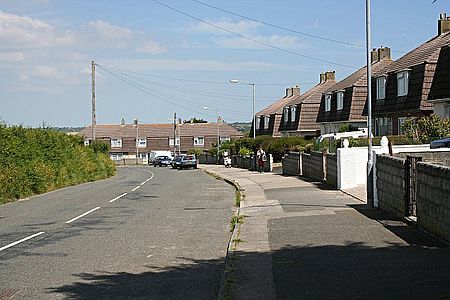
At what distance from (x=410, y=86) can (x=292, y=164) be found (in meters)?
8.76

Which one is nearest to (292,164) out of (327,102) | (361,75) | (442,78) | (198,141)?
(442,78)

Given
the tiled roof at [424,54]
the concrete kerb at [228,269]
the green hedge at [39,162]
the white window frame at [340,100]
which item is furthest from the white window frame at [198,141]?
the concrete kerb at [228,269]

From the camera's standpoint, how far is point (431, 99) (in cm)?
3688

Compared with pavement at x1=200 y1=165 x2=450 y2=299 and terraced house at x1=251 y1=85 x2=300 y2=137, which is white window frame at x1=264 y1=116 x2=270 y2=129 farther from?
pavement at x1=200 y1=165 x2=450 y2=299

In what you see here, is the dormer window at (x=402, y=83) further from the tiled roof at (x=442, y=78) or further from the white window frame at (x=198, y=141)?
the white window frame at (x=198, y=141)

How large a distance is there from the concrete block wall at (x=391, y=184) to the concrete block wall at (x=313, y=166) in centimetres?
1252

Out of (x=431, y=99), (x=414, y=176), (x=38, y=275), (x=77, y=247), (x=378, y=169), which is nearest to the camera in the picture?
(x=38, y=275)

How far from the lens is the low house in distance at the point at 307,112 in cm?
6831

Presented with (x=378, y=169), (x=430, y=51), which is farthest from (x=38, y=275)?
(x=430, y=51)

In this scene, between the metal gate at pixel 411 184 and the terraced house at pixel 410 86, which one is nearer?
the metal gate at pixel 411 184

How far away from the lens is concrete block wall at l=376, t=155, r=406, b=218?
1489cm

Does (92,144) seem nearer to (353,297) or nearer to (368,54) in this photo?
(368,54)

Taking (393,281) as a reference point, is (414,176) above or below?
above

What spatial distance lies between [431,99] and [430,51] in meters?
5.32
